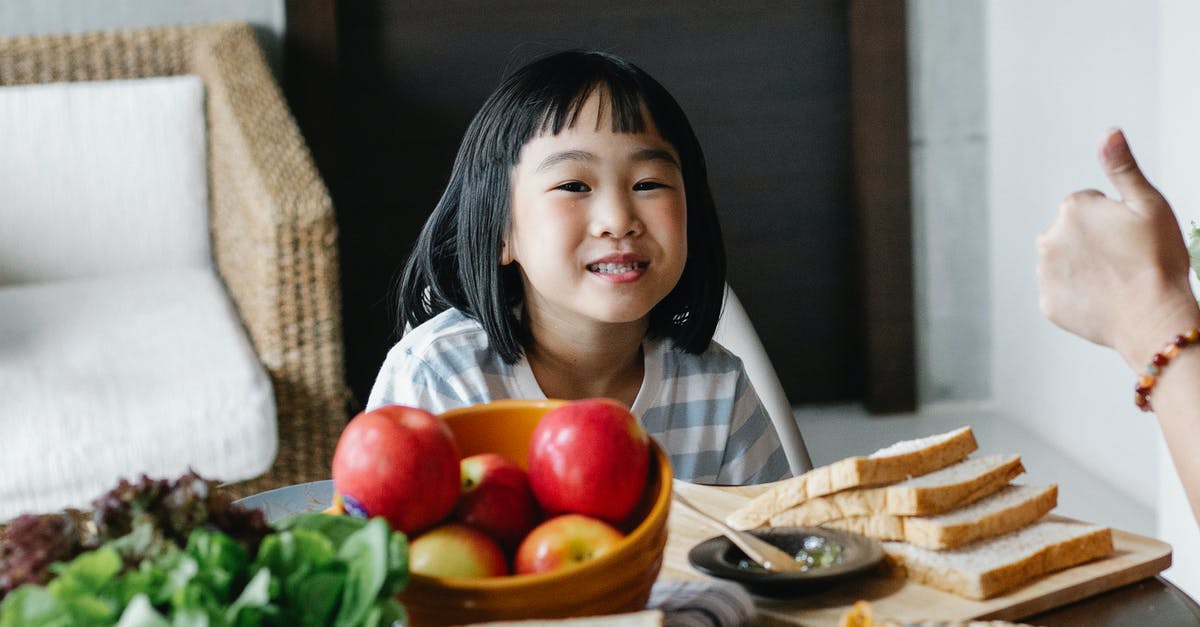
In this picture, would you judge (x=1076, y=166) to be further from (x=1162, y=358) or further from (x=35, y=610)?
(x=35, y=610)

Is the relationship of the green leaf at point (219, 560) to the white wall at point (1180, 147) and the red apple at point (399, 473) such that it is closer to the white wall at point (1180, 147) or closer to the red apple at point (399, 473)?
the red apple at point (399, 473)

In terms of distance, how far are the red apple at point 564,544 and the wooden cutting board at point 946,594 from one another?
18cm

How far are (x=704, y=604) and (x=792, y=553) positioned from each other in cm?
14

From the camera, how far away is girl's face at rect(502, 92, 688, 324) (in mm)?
1333

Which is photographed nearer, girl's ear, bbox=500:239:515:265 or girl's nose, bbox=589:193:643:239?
girl's nose, bbox=589:193:643:239

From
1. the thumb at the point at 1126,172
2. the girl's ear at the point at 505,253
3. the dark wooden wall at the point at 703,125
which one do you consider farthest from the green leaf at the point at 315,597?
the dark wooden wall at the point at 703,125

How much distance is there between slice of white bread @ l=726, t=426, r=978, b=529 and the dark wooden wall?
211cm

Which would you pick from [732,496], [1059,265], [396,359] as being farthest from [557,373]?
[1059,265]

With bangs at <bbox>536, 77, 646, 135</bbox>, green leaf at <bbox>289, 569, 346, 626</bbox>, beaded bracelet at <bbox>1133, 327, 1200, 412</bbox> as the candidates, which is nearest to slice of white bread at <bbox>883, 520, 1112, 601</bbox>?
beaded bracelet at <bbox>1133, 327, 1200, 412</bbox>

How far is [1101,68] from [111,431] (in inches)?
80.2

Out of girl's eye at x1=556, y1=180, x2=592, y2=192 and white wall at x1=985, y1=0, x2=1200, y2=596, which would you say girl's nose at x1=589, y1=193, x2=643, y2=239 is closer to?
girl's eye at x1=556, y1=180, x2=592, y2=192

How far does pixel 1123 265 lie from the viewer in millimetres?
918

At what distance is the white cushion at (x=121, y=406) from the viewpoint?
6.59 ft

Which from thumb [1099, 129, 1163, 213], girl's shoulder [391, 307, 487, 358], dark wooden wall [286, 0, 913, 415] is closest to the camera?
thumb [1099, 129, 1163, 213]
